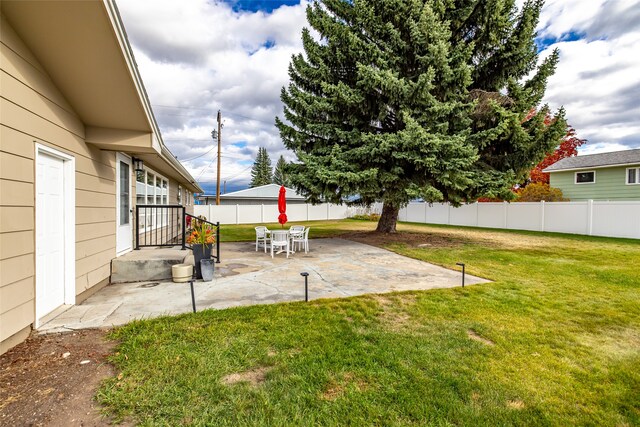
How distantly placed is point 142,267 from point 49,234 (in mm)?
2043

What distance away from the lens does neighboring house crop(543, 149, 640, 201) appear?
1490cm

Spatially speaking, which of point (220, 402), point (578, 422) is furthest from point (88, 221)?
point (578, 422)

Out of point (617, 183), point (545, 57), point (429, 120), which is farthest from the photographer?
point (617, 183)

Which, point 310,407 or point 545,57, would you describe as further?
point 545,57

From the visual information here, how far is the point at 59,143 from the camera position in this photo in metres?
3.74

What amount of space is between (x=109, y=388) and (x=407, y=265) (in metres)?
6.33

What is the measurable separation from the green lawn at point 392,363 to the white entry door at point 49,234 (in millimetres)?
1166

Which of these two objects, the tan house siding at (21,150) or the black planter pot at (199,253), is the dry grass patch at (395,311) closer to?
the black planter pot at (199,253)

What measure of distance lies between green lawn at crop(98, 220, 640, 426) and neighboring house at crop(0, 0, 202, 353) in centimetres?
122

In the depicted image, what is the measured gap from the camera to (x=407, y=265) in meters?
7.37

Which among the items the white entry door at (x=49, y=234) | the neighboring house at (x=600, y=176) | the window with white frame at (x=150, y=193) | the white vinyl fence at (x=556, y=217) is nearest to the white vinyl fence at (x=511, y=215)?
the white vinyl fence at (x=556, y=217)

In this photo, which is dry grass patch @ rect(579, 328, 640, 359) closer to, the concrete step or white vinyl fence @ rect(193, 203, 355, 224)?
the concrete step

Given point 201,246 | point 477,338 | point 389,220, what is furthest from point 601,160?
point 201,246

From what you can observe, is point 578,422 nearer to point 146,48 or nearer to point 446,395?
point 446,395
